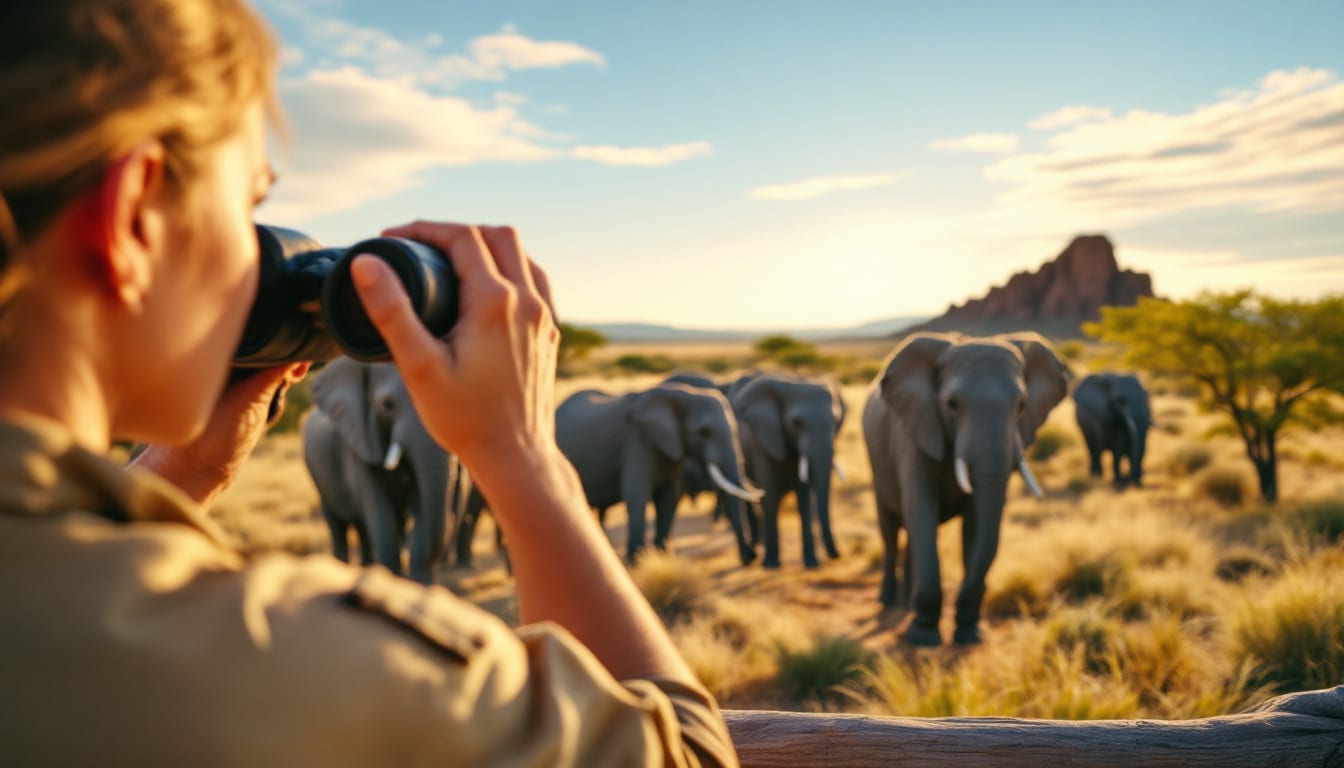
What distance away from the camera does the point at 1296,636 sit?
6.06 meters

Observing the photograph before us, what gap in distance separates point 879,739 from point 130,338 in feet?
5.34

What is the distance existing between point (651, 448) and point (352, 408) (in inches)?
148

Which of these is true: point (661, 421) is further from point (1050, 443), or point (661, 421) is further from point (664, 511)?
point (1050, 443)

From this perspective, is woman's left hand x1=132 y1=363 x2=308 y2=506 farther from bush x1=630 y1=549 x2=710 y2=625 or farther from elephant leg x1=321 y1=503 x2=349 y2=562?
elephant leg x1=321 y1=503 x2=349 y2=562

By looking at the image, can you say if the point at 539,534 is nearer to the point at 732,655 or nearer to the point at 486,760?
the point at 486,760

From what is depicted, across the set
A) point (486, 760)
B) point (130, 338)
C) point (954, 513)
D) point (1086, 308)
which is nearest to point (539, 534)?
point (486, 760)

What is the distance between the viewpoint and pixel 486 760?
27.0 inches

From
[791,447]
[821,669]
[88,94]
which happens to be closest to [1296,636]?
[821,669]

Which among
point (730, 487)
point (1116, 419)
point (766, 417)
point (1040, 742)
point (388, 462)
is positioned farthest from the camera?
point (1116, 419)

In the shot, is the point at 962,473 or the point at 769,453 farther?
the point at 769,453

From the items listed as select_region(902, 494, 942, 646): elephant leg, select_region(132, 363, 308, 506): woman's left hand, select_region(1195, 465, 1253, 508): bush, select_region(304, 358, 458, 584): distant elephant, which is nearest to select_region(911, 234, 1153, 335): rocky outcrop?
select_region(1195, 465, 1253, 508): bush

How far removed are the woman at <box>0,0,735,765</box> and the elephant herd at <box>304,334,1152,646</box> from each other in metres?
6.25

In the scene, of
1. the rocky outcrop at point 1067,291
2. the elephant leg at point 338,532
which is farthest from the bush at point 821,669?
the rocky outcrop at point 1067,291

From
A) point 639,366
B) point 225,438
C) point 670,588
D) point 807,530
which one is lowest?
point 670,588
